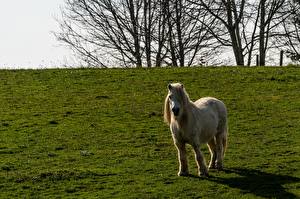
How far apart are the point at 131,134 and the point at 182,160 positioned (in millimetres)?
5206

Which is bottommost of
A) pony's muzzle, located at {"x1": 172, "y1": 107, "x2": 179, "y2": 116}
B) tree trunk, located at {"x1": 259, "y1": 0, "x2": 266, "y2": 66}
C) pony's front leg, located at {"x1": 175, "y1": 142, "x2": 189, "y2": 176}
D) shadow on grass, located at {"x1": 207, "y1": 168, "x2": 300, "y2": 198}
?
shadow on grass, located at {"x1": 207, "y1": 168, "x2": 300, "y2": 198}

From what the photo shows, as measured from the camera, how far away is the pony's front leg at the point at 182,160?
533 inches

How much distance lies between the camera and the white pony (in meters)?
12.9

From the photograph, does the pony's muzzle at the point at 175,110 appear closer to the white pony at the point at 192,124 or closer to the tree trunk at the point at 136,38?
the white pony at the point at 192,124

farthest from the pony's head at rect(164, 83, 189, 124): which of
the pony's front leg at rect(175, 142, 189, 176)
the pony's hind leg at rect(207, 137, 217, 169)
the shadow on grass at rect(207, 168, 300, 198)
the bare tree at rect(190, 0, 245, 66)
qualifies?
the bare tree at rect(190, 0, 245, 66)

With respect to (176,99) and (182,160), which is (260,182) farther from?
(176,99)

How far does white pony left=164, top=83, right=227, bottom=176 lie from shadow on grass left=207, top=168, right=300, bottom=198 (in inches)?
21.7

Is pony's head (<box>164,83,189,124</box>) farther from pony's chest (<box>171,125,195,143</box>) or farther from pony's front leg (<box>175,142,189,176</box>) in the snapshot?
pony's front leg (<box>175,142,189,176</box>)

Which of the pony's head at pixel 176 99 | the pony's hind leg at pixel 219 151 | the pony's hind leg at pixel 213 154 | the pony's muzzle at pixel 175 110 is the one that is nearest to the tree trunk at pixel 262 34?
the pony's hind leg at pixel 213 154

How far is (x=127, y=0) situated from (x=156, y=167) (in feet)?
119

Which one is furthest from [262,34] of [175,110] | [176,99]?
[175,110]

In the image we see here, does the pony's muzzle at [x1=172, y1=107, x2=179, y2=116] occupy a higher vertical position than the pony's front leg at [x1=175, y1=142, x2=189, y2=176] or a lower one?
higher

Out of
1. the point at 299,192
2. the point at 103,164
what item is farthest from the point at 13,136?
the point at 299,192

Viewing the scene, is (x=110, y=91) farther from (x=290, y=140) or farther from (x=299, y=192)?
(x=299, y=192)
